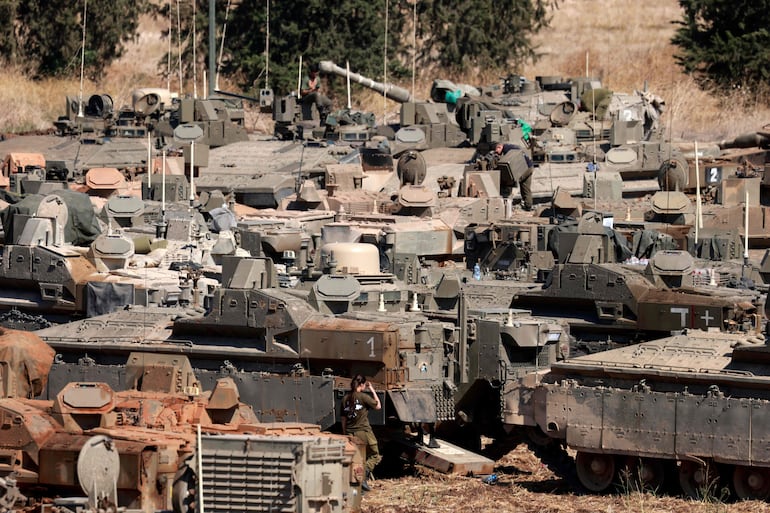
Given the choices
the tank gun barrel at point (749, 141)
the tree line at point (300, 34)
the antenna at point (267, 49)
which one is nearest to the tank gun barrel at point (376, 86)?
the antenna at point (267, 49)

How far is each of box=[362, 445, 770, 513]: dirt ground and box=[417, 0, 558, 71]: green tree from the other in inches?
1757

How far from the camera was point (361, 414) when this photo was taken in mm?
29047

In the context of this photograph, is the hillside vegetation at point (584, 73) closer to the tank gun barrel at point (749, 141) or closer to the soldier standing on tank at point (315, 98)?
the tank gun barrel at point (749, 141)

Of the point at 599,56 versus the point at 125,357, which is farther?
the point at 599,56

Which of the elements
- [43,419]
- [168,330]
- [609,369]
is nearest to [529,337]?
[609,369]

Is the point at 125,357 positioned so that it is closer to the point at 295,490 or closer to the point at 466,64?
the point at 295,490

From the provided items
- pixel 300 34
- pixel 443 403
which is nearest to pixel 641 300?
pixel 443 403

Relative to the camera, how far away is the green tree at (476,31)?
7394 centimetres

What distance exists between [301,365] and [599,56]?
47439 millimetres

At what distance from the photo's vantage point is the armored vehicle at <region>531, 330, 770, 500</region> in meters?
28.0

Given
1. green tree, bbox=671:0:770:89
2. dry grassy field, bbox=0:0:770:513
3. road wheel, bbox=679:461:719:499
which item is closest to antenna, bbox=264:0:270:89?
dry grassy field, bbox=0:0:770:513

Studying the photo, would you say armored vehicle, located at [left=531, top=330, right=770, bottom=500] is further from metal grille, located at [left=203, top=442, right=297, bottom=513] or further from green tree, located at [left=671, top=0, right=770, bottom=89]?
green tree, located at [left=671, top=0, right=770, bottom=89]

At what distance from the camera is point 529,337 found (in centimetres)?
3114

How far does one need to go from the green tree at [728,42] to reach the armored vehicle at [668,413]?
39507 mm
